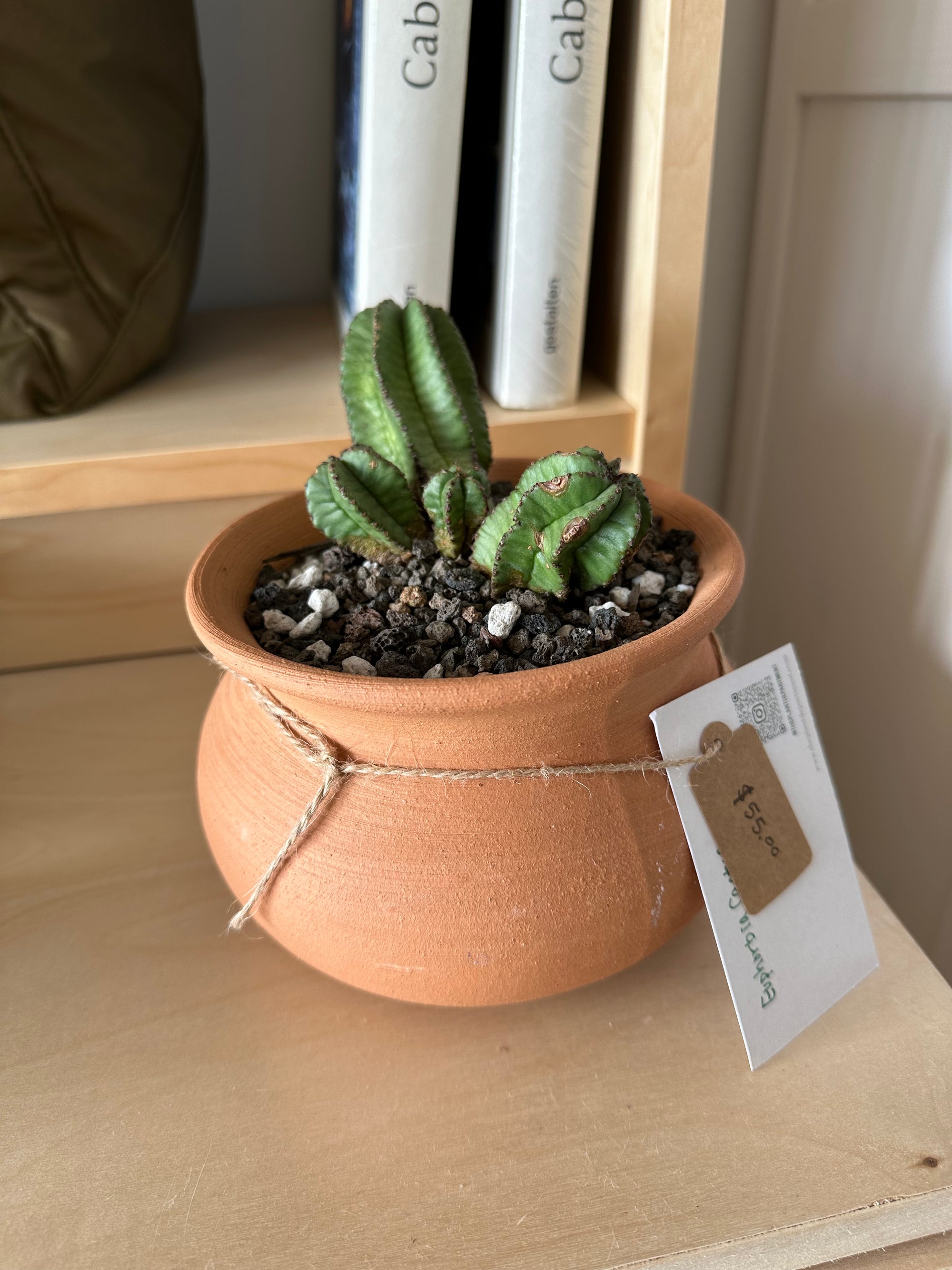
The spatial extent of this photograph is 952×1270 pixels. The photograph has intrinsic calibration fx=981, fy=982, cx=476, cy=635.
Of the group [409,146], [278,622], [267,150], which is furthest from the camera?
[267,150]

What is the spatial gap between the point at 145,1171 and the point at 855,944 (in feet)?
1.37

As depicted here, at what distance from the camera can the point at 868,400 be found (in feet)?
2.70

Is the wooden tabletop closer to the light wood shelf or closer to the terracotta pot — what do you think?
the terracotta pot

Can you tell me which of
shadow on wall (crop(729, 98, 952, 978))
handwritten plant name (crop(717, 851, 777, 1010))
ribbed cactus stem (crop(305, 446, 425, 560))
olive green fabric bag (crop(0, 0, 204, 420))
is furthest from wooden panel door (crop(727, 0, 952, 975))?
olive green fabric bag (crop(0, 0, 204, 420))

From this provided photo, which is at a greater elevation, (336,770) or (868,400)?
(868,400)

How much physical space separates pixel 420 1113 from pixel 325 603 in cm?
29

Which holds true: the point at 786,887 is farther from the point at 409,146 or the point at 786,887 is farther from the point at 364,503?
the point at 409,146

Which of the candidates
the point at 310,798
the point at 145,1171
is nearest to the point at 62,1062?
the point at 145,1171

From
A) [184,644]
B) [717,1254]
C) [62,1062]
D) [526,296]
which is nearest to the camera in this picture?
[717,1254]

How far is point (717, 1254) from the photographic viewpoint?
1.50 ft

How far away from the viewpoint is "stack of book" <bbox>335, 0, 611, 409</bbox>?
659 mm

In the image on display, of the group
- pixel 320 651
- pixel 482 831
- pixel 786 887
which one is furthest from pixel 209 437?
pixel 786 887

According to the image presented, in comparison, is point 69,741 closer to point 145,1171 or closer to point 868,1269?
point 145,1171

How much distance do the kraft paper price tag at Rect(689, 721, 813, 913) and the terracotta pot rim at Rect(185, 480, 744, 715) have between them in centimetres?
8
